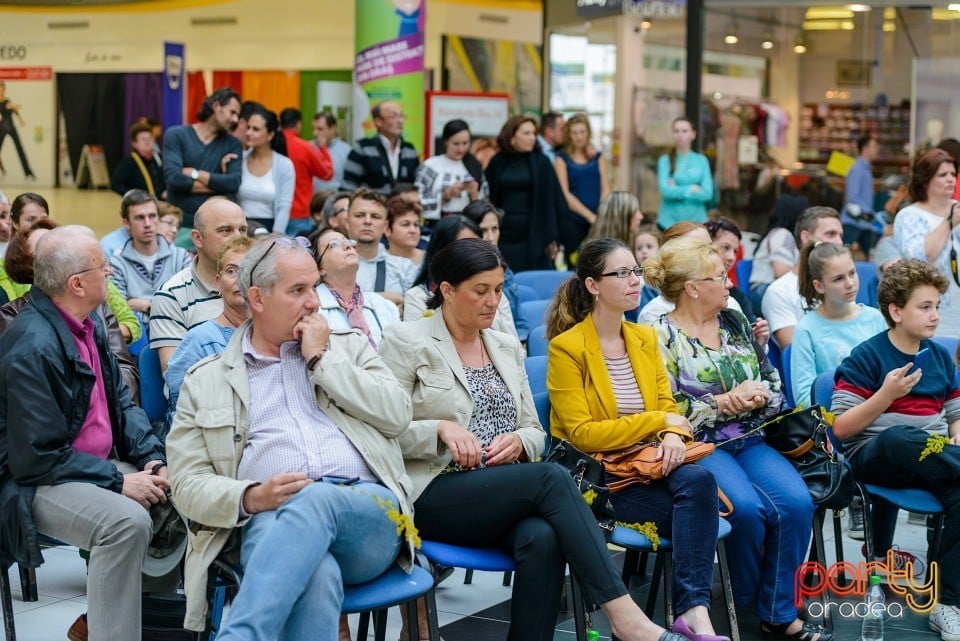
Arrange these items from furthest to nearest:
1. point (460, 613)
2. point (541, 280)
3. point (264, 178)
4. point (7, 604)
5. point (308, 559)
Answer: point (264, 178) < point (541, 280) < point (460, 613) < point (7, 604) < point (308, 559)

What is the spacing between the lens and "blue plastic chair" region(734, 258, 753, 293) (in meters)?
7.65

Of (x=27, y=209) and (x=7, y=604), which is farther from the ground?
(x=27, y=209)

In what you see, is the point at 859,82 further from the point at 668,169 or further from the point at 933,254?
the point at 933,254

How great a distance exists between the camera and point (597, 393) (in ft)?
14.1

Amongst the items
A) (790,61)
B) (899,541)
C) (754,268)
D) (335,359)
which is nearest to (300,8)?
(790,61)

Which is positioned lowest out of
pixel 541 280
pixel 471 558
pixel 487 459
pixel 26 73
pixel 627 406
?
pixel 471 558

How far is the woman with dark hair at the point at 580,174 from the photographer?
32.8 feet

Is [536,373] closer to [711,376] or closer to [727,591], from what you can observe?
[711,376]

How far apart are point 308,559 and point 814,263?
9.76 ft

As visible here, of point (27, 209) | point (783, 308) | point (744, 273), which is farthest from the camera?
point (744, 273)

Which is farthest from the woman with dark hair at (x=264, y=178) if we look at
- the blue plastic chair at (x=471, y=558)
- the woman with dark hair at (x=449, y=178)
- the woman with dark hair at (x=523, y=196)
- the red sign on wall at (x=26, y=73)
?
the blue plastic chair at (x=471, y=558)

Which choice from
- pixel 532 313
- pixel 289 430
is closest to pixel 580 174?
pixel 532 313

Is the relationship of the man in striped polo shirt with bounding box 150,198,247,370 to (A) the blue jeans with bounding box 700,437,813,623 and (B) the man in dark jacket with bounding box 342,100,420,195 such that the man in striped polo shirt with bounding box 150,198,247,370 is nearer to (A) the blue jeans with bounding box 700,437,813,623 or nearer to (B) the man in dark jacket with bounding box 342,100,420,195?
(A) the blue jeans with bounding box 700,437,813,623

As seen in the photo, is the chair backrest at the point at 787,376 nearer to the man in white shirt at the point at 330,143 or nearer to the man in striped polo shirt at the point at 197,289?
the man in striped polo shirt at the point at 197,289
